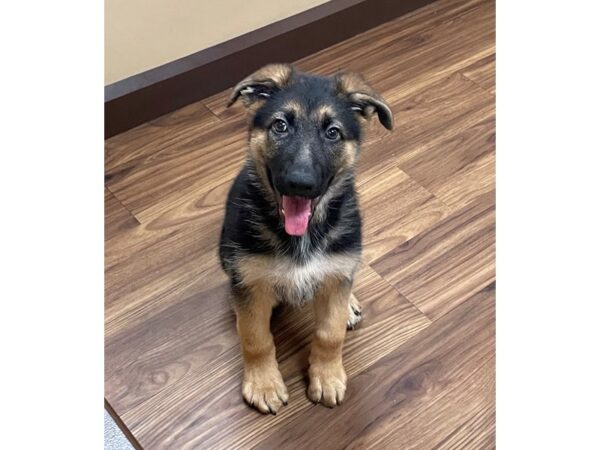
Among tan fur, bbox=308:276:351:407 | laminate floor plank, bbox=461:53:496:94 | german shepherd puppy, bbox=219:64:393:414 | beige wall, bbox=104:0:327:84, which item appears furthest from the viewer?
laminate floor plank, bbox=461:53:496:94

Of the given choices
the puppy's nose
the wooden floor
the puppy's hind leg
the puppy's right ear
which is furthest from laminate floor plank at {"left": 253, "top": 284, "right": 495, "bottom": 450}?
the puppy's right ear

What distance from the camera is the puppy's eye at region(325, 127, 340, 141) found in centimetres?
186

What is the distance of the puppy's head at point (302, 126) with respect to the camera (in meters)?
1.79

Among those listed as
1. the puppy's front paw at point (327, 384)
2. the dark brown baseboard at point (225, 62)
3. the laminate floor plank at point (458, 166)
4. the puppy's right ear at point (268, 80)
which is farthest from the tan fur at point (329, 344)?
the dark brown baseboard at point (225, 62)

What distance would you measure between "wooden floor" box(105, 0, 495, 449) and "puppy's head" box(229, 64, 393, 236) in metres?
0.61

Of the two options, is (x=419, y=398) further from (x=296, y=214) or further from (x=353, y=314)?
(x=296, y=214)

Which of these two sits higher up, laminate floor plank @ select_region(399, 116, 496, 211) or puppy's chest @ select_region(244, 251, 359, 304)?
puppy's chest @ select_region(244, 251, 359, 304)

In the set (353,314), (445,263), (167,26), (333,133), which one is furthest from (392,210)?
(167,26)

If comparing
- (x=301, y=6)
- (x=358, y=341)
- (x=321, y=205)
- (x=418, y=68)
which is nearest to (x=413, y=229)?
(x=358, y=341)

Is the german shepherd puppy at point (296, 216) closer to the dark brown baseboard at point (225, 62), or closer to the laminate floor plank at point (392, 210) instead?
the laminate floor plank at point (392, 210)

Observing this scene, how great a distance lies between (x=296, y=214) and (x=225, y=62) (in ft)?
4.34

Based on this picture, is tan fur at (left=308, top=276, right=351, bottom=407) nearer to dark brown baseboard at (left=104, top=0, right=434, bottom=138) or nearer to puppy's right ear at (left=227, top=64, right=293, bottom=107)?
puppy's right ear at (left=227, top=64, right=293, bottom=107)

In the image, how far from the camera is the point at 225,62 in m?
2.98

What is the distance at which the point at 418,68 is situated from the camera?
3223 mm
